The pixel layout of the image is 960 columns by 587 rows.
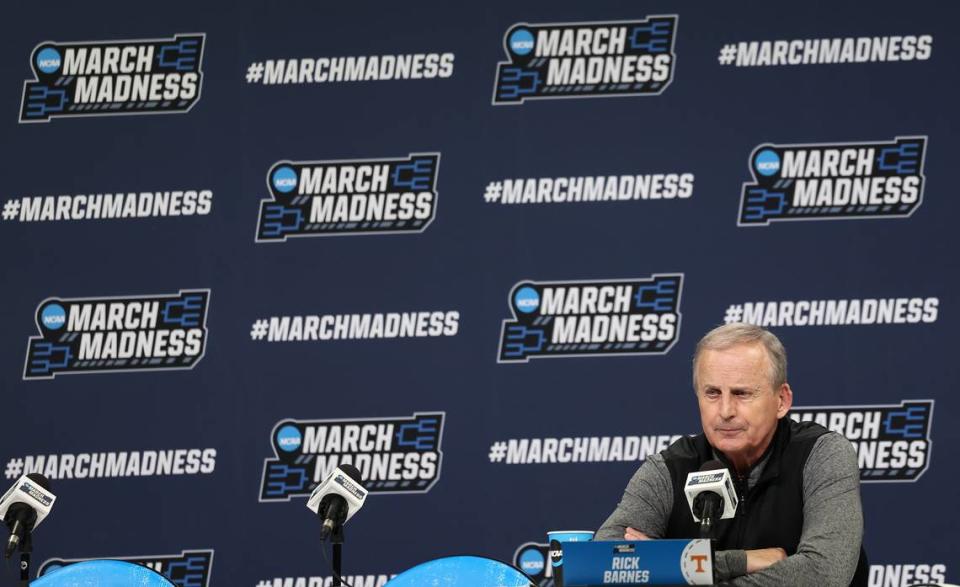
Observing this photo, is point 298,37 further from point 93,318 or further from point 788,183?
point 788,183

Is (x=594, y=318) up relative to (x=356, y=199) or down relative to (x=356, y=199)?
down

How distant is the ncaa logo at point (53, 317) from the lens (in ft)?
17.8

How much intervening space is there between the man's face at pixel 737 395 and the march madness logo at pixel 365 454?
245cm

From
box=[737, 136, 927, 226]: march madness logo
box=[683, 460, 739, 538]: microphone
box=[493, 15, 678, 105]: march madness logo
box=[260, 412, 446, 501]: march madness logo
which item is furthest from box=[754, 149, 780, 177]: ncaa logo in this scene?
box=[683, 460, 739, 538]: microphone

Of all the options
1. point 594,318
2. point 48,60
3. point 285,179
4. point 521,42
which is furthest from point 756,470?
point 48,60

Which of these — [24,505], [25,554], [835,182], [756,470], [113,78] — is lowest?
[25,554]

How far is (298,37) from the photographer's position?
215 inches

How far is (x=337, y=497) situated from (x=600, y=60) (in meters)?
3.09

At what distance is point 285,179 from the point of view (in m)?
5.39

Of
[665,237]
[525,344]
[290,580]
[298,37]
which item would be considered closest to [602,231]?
[665,237]

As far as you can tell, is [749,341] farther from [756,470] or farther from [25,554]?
[25,554]

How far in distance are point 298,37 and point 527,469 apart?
86.0 inches

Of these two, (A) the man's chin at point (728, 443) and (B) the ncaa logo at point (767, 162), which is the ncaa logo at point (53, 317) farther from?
(A) the man's chin at point (728, 443)

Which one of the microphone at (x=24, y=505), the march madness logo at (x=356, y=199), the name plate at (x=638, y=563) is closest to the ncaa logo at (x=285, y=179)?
the march madness logo at (x=356, y=199)
